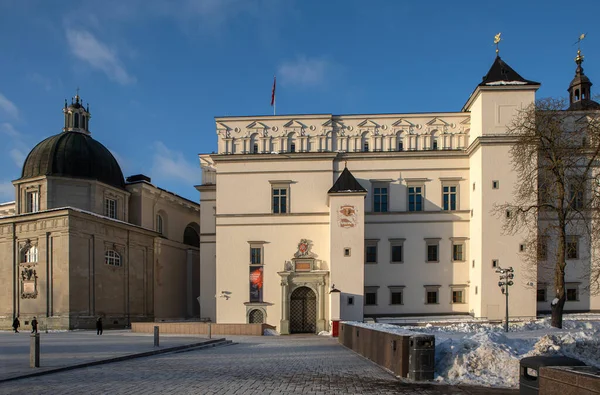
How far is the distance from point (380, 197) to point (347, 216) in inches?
163

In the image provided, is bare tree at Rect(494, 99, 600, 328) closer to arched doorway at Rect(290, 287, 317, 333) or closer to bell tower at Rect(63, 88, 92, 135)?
arched doorway at Rect(290, 287, 317, 333)

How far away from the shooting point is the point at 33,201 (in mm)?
46969

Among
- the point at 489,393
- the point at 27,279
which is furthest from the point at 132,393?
the point at 27,279

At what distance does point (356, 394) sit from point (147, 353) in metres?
10.8

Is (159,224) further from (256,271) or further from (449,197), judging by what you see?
(449,197)

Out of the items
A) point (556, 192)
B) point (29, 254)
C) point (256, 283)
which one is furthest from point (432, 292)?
point (29, 254)

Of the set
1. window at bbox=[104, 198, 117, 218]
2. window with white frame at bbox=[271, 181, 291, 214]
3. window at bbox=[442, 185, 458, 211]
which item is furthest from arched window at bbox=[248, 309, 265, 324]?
window at bbox=[104, 198, 117, 218]

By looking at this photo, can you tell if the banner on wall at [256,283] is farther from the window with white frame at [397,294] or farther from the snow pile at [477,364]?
the snow pile at [477,364]

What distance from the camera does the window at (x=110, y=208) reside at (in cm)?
4828

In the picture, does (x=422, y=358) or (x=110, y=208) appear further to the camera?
(x=110, y=208)

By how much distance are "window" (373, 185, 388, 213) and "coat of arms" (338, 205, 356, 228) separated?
11.1 ft

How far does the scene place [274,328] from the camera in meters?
39.4

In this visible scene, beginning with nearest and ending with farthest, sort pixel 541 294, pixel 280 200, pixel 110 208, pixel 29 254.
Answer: pixel 541 294 < pixel 280 200 < pixel 29 254 < pixel 110 208

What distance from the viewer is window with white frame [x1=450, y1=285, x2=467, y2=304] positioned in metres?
40.2
